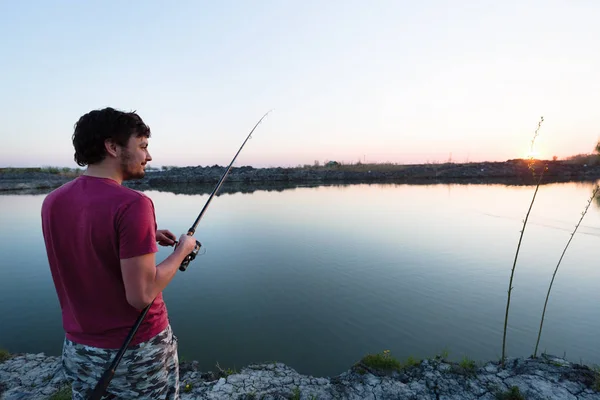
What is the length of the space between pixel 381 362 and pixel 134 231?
3.59 meters

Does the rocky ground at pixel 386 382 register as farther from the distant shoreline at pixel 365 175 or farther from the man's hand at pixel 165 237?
the distant shoreline at pixel 365 175

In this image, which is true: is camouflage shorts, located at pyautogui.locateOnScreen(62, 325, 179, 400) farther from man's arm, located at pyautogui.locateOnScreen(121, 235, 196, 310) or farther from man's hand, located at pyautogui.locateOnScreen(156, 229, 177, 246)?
man's hand, located at pyautogui.locateOnScreen(156, 229, 177, 246)

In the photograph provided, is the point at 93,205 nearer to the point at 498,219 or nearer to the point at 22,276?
the point at 22,276

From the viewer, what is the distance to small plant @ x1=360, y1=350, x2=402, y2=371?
3664 millimetres

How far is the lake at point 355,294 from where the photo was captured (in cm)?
435

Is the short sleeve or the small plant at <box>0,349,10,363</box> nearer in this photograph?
the short sleeve

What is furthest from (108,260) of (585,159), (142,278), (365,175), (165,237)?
(585,159)

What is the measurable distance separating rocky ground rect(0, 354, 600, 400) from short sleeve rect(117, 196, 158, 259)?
99.1 inches

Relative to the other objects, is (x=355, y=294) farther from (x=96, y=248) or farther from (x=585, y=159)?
(x=585, y=159)

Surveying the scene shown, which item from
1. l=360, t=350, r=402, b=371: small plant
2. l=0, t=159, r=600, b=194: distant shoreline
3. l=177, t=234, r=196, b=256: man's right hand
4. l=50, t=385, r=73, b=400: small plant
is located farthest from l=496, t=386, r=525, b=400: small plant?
l=0, t=159, r=600, b=194: distant shoreline

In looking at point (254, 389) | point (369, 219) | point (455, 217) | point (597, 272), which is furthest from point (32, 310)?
point (455, 217)

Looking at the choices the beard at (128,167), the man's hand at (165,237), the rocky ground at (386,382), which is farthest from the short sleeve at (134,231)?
the rocky ground at (386,382)

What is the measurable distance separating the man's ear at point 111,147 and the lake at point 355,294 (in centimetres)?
352

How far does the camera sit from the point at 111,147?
1.33 m
